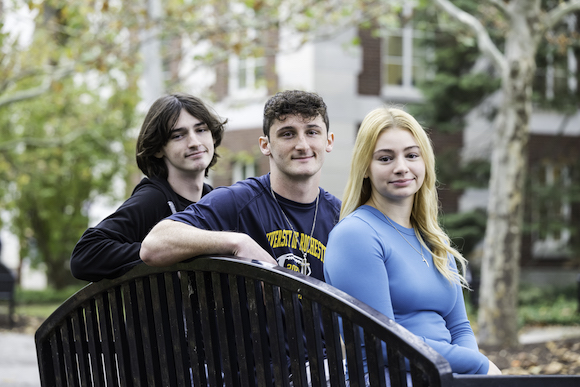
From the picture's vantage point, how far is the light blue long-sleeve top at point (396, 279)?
2236 millimetres

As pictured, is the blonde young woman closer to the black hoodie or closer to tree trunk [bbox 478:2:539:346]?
the black hoodie

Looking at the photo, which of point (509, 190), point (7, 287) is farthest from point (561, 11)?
point (7, 287)

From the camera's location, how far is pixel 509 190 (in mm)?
8250

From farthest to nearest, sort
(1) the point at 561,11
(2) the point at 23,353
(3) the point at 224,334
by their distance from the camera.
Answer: (2) the point at 23,353, (1) the point at 561,11, (3) the point at 224,334

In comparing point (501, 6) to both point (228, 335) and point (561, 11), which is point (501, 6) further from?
point (228, 335)

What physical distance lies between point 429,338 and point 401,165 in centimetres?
61

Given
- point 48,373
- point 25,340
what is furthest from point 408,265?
point 25,340

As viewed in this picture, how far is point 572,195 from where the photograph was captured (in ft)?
45.7

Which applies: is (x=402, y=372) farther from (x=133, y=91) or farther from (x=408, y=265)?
(x=133, y=91)

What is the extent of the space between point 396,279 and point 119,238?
1154 millimetres

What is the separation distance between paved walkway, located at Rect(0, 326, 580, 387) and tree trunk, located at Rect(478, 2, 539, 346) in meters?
0.90

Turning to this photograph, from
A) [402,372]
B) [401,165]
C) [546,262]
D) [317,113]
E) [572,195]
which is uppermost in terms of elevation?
[317,113]

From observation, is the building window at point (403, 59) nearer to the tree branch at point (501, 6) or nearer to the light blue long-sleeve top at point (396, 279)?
the tree branch at point (501, 6)

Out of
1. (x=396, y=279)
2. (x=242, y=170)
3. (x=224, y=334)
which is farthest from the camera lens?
(x=242, y=170)
